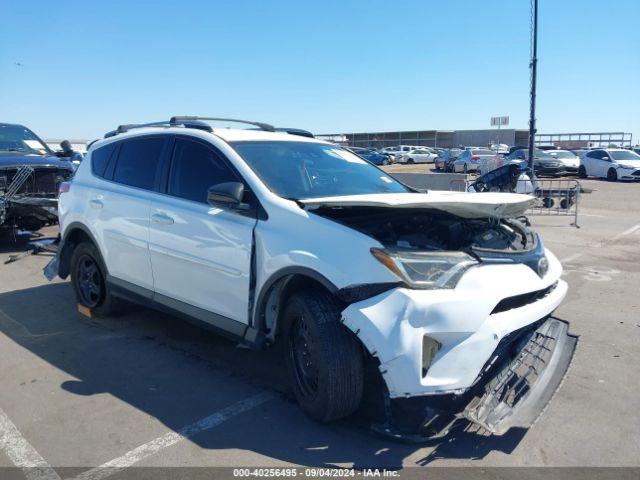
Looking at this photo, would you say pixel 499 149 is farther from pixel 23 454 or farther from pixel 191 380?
pixel 23 454

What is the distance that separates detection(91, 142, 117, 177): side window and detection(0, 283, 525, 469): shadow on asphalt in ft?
5.00

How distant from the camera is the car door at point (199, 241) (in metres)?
3.95

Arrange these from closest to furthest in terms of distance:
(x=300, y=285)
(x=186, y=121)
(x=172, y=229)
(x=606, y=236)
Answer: (x=300, y=285), (x=172, y=229), (x=186, y=121), (x=606, y=236)

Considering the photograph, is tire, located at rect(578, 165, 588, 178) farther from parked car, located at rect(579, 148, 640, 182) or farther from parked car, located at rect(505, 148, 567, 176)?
parked car, located at rect(505, 148, 567, 176)

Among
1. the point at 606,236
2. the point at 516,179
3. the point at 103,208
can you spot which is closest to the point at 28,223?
the point at 103,208

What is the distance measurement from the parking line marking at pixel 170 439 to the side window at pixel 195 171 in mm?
1583

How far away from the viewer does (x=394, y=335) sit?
297 cm

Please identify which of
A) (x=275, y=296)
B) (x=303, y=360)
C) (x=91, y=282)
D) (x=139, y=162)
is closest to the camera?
(x=303, y=360)

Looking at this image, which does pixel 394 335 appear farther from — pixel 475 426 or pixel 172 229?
pixel 172 229

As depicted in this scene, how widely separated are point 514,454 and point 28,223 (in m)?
9.62

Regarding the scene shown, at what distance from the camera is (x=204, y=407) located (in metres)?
3.84

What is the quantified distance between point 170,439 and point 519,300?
234cm

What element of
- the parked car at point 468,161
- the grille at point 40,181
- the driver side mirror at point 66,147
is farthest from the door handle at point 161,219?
the parked car at point 468,161

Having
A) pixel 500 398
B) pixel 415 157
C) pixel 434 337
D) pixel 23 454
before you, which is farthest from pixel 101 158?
pixel 415 157
